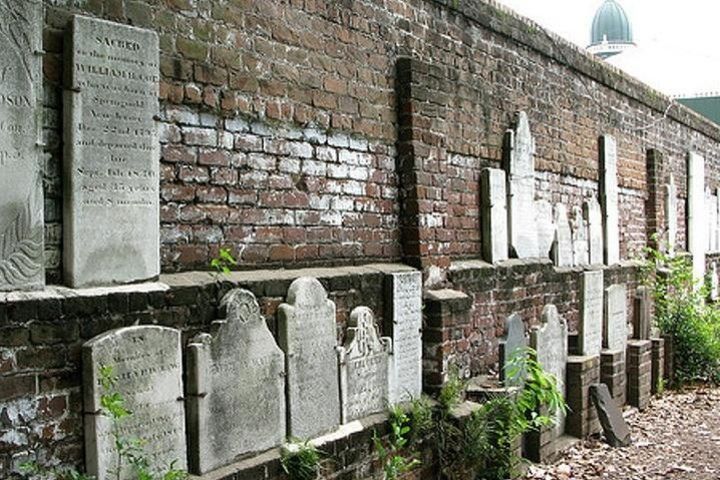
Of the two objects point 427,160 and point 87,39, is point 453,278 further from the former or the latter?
point 87,39

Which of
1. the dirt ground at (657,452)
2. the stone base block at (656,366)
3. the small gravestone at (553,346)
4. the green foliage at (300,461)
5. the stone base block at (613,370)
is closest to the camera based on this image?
the green foliage at (300,461)

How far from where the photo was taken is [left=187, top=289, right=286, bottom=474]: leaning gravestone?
440cm

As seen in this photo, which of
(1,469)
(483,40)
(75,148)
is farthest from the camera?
(483,40)

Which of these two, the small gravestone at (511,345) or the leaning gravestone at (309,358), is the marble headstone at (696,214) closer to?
the small gravestone at (511,345)

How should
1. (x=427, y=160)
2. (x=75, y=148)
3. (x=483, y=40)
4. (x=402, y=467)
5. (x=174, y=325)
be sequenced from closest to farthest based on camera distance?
1. (x=75, y=148)
2. (x=174, y=325)
3. (x=402, y=467)
4. (x=427, y=160)
5. (x=483, y=40)

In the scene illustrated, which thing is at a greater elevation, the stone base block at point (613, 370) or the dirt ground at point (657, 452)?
the stone base block at point (613, 370)

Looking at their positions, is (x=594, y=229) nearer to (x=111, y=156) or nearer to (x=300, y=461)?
(x=300, y=461)

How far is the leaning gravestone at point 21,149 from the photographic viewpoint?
3549 mm

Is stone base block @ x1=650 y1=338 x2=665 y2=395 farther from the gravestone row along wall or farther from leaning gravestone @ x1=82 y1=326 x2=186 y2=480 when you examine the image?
leaning gravestone @ x1=82 y1=326 x2=186 y2=480

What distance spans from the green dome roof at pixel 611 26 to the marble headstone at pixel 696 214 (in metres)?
16.3

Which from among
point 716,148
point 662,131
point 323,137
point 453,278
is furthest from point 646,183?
point 323,137

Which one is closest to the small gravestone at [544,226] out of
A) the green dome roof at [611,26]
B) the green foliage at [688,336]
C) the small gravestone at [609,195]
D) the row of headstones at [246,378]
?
the small gravestone at [609,195]

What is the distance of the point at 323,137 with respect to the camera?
575cm

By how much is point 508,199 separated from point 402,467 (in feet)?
11.7
